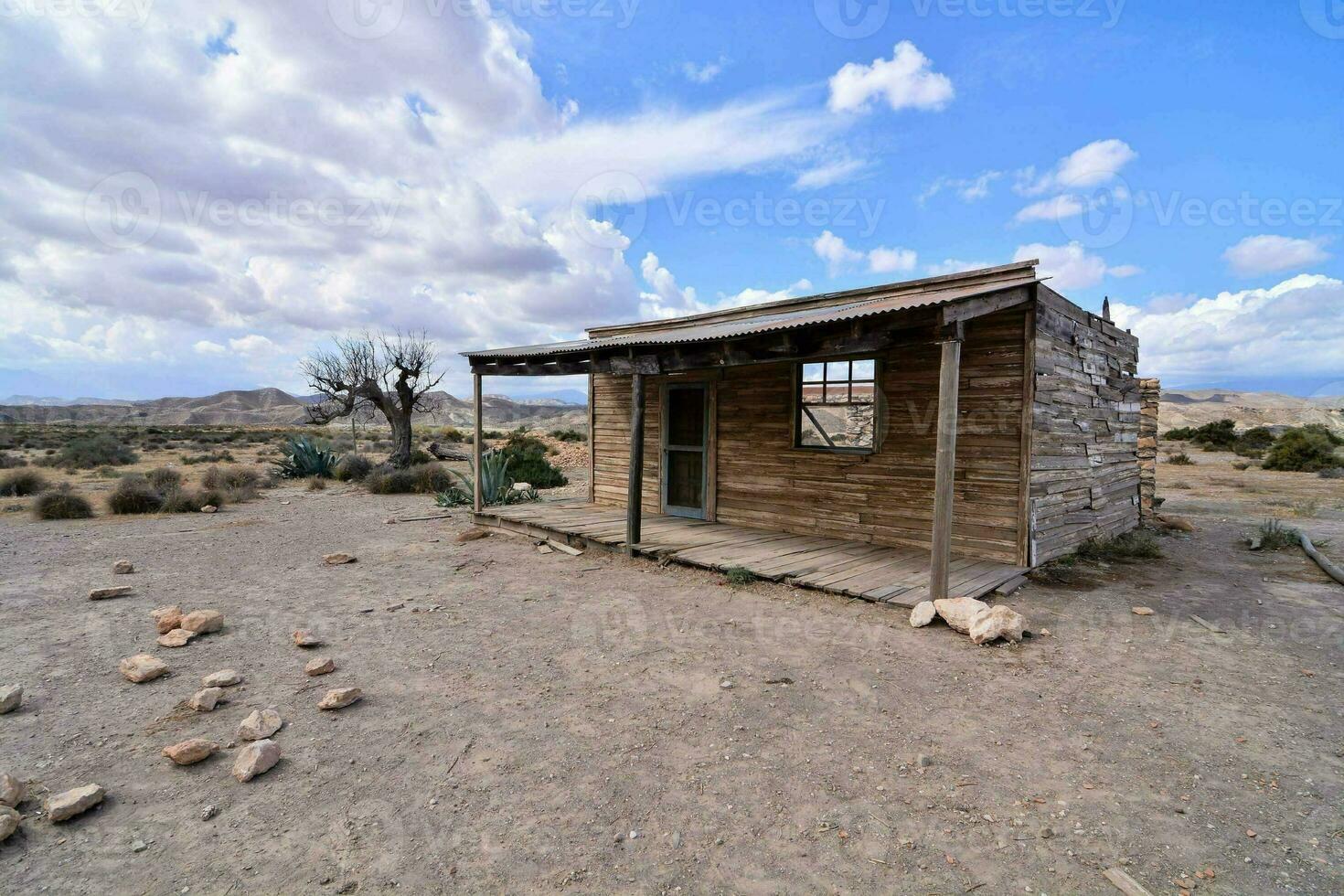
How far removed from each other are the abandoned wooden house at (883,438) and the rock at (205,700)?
4201 mm

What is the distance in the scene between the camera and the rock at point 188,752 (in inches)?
111

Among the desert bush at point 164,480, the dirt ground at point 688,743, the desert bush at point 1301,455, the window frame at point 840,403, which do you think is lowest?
the dirt ground at point 688,743

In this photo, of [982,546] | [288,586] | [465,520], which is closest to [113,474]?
[465,520]

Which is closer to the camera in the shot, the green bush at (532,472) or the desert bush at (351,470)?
the green bush at (532,472)

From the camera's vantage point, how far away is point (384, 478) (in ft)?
44.5

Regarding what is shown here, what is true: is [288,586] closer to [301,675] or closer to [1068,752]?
[301,675]

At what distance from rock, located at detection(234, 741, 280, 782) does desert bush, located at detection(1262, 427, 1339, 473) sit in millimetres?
24401

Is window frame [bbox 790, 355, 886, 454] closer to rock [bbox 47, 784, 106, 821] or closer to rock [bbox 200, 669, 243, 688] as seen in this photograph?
rock [bbox 200, 669, 243, 688]

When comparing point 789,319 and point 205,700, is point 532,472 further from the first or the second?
point 205,700

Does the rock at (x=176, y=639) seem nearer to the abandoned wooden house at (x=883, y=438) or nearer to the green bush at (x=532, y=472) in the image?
the abandoned wooden house at (x=883, y=438)

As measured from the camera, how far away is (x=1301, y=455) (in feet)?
58.9

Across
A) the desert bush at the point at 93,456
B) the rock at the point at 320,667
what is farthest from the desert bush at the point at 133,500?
the desert bush at the point at 93,456

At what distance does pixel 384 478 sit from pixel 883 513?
1082cm

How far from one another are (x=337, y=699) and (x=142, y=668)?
1443mm
